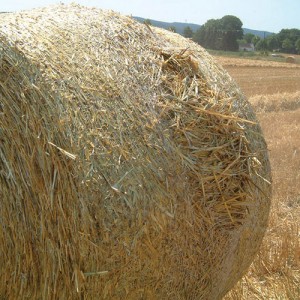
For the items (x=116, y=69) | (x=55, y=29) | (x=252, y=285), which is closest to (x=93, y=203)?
(x=116, y=69)

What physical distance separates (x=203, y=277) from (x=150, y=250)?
0.56 metres

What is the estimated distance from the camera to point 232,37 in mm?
55375

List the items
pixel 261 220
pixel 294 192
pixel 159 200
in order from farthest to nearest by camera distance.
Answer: pixel 294 192 → pixel 261 220 → pixel 159 200

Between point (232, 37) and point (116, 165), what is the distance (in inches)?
2162

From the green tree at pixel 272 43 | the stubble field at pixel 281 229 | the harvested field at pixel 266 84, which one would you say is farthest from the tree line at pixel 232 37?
the stubble field at pixel 281 229

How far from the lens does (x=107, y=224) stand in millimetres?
2494

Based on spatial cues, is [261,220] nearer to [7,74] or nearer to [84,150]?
[84,150]

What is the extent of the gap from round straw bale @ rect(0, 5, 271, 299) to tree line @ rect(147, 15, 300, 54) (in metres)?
48.4

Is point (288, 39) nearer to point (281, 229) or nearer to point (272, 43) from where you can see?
point (272, 43)

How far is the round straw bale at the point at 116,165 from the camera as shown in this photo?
2.39m

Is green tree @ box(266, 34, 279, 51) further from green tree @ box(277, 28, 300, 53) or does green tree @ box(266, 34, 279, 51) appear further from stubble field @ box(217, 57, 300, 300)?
stubble field @ box(217, 57, 300, 300)

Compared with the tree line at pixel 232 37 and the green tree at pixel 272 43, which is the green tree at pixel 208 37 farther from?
the green tree at pixel 272 43

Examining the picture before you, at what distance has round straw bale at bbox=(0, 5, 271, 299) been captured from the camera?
2387 mm

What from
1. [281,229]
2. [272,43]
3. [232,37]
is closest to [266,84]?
[281,229]
